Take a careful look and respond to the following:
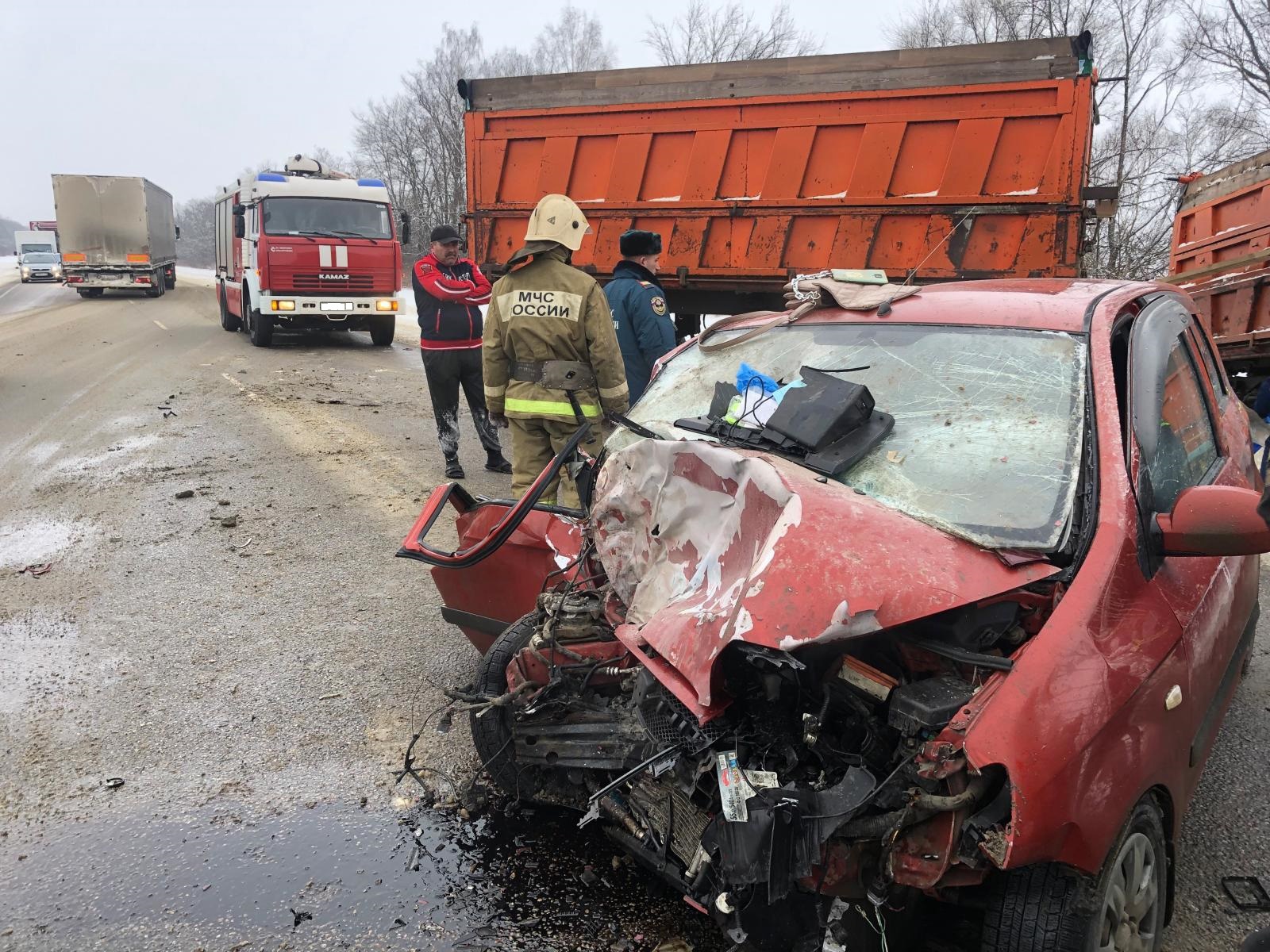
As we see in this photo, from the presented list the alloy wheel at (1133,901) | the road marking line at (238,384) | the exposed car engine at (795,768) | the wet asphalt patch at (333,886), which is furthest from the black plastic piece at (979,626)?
the road marking line at (238,384)

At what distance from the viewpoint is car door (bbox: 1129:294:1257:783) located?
2.27 meters

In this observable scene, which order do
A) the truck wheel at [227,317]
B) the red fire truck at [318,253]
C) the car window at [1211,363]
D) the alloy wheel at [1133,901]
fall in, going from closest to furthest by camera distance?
the alloy wheel at [1133,901] < the car window at [1211,363] < the red fire truck at [318,253] < the truck wheel at [227,317]

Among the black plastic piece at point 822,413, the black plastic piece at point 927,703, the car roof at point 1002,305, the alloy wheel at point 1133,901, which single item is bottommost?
the alloy wheel at point 1133,901

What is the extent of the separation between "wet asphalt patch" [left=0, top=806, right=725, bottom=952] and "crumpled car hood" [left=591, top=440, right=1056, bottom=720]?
0.81 m

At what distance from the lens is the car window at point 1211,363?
10.8 ft

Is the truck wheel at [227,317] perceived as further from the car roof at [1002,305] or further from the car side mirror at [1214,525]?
the car side mirror at [1214,525]

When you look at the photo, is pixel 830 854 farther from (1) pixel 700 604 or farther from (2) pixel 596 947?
(2) pixel 596 947

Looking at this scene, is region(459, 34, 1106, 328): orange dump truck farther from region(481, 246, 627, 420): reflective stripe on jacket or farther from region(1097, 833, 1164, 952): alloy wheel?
region(1097, 833, 1164, 952): alloy wheel

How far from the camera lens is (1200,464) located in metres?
2.78

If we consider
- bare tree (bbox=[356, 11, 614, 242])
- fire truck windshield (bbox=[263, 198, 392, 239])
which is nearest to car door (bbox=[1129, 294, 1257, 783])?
fire truck windshield (bbox=[263, 198, 392, 239])

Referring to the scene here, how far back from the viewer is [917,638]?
2090 millimetres

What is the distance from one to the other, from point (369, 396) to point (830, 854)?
9.69 metres

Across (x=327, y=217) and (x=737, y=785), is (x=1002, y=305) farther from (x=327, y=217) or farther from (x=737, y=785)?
(x=327, y=217)

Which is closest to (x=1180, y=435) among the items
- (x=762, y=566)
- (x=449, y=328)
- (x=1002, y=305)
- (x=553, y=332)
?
(x=1002, y=305)
